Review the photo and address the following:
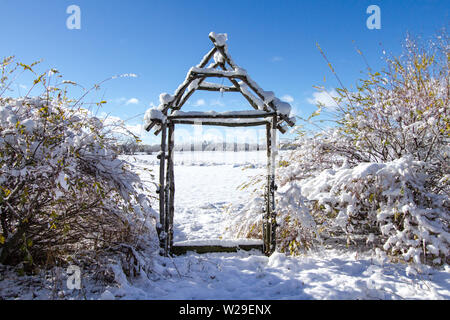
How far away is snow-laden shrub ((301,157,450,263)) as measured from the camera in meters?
3.48

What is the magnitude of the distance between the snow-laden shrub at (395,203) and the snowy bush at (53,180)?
286 centimetres

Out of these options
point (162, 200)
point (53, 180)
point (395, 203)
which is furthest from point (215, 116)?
point (395, 203)

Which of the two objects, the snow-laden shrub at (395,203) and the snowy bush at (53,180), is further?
the snow-laden shrub at (395,203)

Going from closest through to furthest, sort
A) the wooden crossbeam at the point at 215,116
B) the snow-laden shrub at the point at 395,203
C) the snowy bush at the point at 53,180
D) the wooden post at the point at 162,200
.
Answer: the snowy bush at the point at 53,180, the snow-laden shrub at the point at 395,203, the wooden post at the point at 162,200, the wooden crossbeam at the point at 215,116

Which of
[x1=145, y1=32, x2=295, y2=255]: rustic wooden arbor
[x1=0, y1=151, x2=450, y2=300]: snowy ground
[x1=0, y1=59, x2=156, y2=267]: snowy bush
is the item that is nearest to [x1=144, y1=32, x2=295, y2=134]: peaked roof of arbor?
[x1=145, y1=32, x2=295, y2=255]: rustic wooden arbor

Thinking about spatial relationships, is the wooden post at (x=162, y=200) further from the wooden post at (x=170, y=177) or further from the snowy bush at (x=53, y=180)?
the snowy bush at (x=53, y=180)

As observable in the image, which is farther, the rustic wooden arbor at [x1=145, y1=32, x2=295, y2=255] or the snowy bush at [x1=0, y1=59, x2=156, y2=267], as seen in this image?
the rustic wooden arbor at [x1=145, y1=32, x2=295, y2=255]

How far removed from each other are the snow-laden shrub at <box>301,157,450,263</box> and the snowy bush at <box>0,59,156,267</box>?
2.86 m

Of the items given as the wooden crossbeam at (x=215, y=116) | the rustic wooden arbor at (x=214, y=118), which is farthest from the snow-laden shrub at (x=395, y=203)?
the wooden crossbeam at (x=215, y=116)

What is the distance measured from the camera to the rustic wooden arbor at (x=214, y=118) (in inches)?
170

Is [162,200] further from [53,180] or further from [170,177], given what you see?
[53,180]

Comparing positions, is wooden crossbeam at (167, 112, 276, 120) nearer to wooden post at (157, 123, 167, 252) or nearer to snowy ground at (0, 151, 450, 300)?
wooden post at (157, 123, 167, 252)

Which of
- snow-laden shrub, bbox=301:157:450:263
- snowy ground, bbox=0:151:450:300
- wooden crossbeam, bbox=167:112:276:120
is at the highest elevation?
wooden crossbeam, bbox=167:112:276:120

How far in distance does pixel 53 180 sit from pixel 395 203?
170 inches
